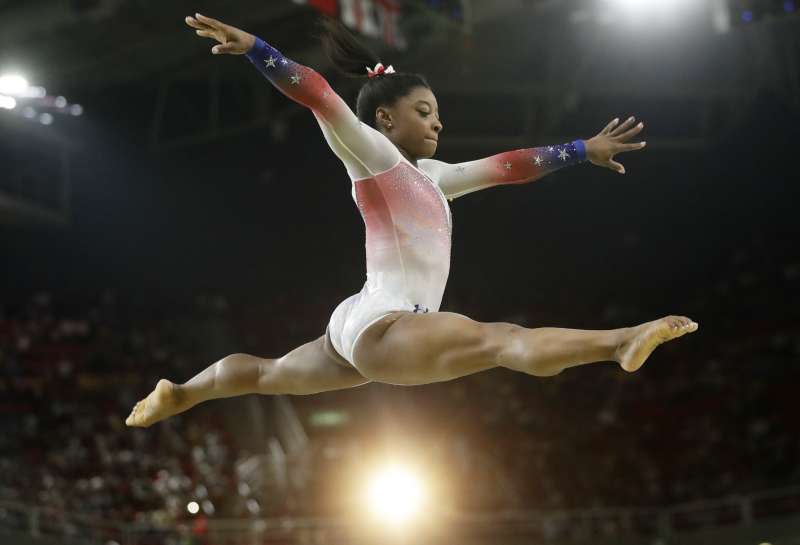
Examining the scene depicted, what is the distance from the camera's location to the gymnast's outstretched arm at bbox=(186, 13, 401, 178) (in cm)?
317

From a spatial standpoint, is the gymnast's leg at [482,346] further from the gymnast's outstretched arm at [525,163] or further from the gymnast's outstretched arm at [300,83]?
the gymnast's outstretched arm at [525,163]

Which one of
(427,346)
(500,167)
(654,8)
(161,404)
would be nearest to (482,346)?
(427,346)

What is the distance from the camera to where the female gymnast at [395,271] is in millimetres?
2916

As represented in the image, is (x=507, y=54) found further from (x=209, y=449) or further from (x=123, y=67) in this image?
(x=209, y=449)

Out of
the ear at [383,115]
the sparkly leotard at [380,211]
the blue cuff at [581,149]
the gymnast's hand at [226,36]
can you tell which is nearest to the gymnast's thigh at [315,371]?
→ the sparkly leotard at [380,211]

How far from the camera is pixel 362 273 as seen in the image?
58.1ft

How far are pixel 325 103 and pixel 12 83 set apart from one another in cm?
1055

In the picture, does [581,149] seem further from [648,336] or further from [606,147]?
[648,336]

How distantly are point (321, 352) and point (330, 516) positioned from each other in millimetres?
8110

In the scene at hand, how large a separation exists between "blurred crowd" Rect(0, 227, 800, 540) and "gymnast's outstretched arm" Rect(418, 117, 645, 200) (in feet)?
22.3

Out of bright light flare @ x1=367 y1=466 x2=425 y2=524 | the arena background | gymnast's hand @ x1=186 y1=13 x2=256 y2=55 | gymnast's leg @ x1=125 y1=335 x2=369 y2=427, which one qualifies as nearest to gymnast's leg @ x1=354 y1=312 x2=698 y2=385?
gymnast's leg @ x1=125 y1=335 x2=369 y2=427

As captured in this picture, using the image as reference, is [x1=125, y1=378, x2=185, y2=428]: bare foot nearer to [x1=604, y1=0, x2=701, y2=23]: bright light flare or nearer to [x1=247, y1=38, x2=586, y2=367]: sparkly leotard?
[x1=247, y1=38, x2=586, y2=367]: sparkly leotard

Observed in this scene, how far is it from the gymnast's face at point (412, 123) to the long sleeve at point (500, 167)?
168mm

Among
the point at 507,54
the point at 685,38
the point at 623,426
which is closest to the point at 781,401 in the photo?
the point at 623,426
